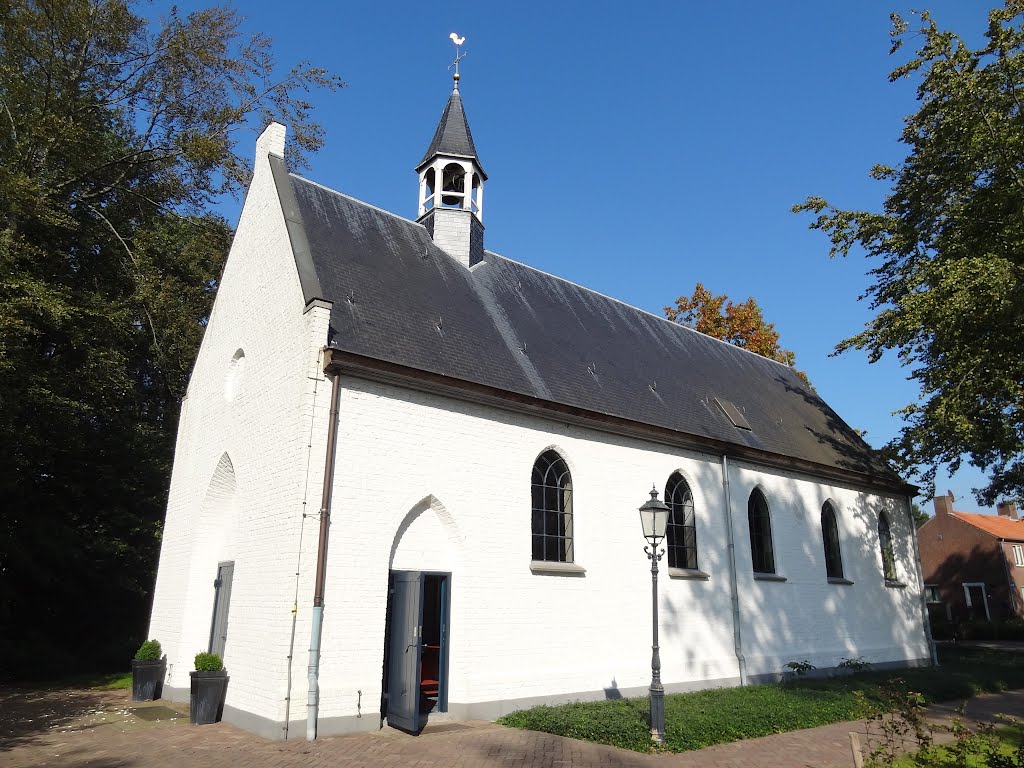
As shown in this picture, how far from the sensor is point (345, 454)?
10680mm

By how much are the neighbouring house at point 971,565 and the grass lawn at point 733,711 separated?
29777 mm

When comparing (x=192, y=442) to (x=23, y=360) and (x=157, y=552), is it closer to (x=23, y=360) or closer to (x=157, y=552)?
(x=23, y=360)

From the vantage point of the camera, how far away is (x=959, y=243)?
16.9m

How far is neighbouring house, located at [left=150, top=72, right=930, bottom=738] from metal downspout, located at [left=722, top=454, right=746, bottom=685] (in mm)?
48

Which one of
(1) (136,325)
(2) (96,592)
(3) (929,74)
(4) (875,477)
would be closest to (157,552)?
(2) (96,592)

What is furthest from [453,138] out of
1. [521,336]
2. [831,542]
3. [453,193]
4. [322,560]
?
[831,542]

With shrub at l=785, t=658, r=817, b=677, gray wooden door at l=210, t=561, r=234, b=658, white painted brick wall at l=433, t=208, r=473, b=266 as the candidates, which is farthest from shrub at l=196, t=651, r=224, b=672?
shrub at l=785, t=658, r=817, b=677

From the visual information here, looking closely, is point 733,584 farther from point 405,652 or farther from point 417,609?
point 405,652

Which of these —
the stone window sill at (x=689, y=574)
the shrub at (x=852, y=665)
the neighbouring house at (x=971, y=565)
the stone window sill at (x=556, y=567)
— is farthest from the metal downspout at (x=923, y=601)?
the neighbouring house at (x=971, y=565)

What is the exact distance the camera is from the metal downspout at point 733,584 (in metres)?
15.3

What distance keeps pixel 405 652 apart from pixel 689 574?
6965 mm

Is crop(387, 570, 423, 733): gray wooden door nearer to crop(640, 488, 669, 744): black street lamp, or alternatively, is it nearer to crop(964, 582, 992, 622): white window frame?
crop(640, 488, 669, 744): black street lamp

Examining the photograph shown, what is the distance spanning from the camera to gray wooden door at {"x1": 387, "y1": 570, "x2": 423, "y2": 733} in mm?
10055

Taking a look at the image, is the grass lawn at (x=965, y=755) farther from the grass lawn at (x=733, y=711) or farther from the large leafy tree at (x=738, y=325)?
the large leafy tree at (x=738, y=325)
